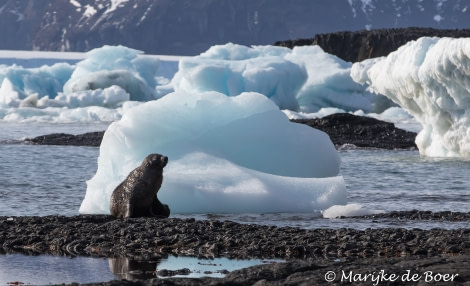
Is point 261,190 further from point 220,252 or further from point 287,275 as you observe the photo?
point 287,275

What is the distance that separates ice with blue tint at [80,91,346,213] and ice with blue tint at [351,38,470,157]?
454 cm

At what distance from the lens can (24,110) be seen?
30641mm

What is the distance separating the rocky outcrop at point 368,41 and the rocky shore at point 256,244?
4285 cm

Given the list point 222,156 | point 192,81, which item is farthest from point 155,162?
point 192,81

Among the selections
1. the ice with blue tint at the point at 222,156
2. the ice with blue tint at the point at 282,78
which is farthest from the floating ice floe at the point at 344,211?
the ice with blue tint at the point at 282,78

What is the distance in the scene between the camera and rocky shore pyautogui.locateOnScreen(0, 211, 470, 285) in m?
5.29

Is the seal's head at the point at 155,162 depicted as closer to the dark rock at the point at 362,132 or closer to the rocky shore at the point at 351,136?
the rocky shore at the point at 351,136

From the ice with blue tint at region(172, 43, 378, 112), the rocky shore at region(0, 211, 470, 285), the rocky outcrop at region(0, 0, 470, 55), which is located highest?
the rocky outcrop at region(0, 0, 470, 55)

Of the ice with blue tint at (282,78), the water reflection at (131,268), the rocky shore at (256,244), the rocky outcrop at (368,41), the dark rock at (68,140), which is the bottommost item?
the water reflection at (131,268)

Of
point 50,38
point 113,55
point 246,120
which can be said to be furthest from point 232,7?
point 246,120

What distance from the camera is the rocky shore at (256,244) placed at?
17.4 feet

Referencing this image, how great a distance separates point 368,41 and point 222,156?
4303cm

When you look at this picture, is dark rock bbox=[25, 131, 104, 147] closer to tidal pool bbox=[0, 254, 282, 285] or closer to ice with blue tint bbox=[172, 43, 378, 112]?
ice with blue tint bbox=[172, 43, 378, 112]

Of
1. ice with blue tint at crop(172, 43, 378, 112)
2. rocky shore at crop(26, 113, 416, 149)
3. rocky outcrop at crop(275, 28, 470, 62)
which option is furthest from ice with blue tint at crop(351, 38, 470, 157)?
rocky outcrop at crop(275, 28, 470, 62)
